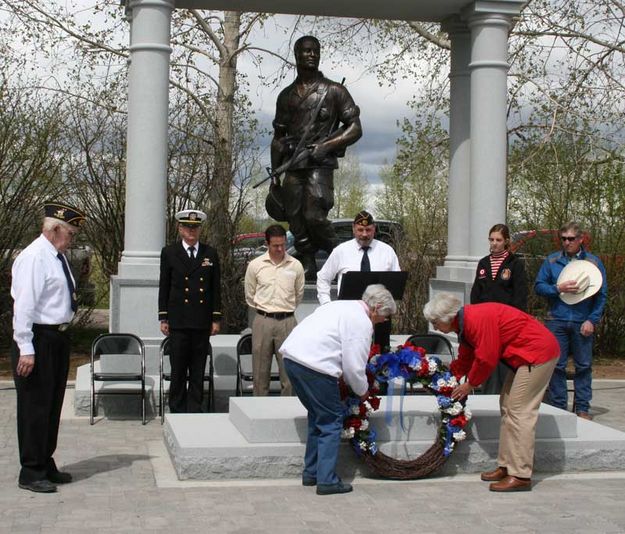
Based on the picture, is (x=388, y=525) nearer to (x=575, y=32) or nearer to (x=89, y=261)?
(x=89, y=261)

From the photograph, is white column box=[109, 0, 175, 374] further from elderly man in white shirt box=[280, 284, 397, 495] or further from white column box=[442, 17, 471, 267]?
elderly man in white shirt box=[280, 284, 397, 495]

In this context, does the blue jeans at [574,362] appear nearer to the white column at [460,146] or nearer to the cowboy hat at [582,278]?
the cowboy hat at [582,278]

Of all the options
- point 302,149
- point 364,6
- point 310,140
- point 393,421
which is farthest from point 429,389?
point 364,6

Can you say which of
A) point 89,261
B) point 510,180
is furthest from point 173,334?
point 510,180

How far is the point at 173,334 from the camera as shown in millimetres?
8953

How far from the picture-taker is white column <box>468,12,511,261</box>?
454 inches

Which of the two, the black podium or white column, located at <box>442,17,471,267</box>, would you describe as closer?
the black podium

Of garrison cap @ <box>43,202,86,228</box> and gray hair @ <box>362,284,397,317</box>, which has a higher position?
garrison cap @ <box>43,202,86,228</box>

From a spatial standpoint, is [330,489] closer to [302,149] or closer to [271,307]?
[271,307]

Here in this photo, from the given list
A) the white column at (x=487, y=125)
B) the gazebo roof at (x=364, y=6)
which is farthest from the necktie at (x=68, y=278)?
the white column at (x=487, y=125)

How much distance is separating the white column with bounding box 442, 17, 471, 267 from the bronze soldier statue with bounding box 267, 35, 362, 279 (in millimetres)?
1804

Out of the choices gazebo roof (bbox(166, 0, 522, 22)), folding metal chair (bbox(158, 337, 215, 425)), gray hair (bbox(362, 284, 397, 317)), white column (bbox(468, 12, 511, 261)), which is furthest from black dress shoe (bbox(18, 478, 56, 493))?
gazebo roof (bbox(166, 0, 522, 22))

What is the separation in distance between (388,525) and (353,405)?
116cm

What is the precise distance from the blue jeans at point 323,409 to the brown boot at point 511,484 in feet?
3.51
